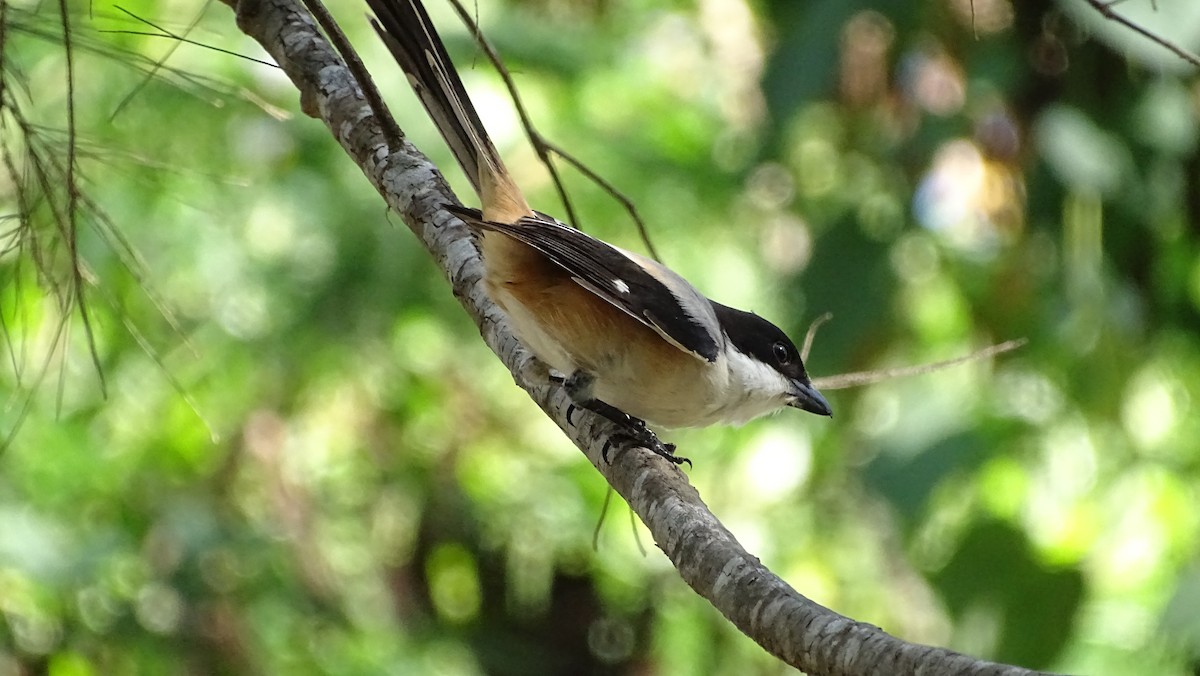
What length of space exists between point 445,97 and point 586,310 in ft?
1.97

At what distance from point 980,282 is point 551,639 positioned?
3.06 m

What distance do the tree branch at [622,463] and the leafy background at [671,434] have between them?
1.05 metres

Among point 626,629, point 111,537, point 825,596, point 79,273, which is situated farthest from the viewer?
point 626,629

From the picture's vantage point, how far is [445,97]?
2.83 meters

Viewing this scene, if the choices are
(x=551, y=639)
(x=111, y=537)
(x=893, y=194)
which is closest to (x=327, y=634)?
(x=111, y=537)

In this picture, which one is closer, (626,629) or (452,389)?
(452,389)

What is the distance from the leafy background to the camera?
423 centimetres

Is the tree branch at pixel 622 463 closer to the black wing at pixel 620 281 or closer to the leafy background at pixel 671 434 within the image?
the black wing at pixel 620 281

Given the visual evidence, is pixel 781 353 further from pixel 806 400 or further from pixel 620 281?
pixel 620 281

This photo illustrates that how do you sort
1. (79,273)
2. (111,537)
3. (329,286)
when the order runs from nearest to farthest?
(79,273)
(111,537)
(329,286)

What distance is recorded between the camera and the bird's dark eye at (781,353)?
10.6 ft

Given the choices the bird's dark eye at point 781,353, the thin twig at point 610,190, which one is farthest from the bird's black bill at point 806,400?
the thin twig at point 610,190

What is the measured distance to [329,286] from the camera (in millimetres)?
5039

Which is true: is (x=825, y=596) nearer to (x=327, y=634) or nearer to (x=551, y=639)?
(x=551, y=639)
